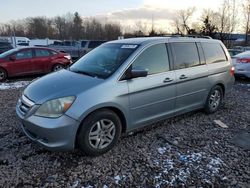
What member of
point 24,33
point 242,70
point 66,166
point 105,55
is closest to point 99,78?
point 105,55

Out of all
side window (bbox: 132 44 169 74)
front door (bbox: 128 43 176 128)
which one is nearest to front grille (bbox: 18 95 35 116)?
front door (bbox: 128 43 176 128)

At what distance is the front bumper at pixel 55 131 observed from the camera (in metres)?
3.48

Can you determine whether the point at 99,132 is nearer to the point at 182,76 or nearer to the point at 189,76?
the point at 182,76

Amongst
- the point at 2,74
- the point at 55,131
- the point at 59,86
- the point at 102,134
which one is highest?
the point at 59,86

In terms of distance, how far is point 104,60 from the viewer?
4.58 metres

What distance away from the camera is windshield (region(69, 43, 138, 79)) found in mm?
4205

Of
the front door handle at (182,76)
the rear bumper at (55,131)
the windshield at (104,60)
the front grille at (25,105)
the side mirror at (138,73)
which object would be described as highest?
the windshield at (104,60)

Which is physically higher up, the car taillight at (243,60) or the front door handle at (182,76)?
the front door handle at (182,76)

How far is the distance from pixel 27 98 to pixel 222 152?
310 centimetres

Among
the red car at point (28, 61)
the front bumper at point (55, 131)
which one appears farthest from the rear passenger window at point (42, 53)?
the front bumper at point (55, 131)

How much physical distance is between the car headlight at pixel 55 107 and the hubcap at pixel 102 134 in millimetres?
504

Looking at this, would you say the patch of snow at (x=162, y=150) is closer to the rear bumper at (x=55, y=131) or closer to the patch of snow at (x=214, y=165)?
the patch of snow at (x=214, y=165)

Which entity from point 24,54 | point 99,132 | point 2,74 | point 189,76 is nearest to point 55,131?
point 99,132

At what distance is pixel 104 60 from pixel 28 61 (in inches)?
302
